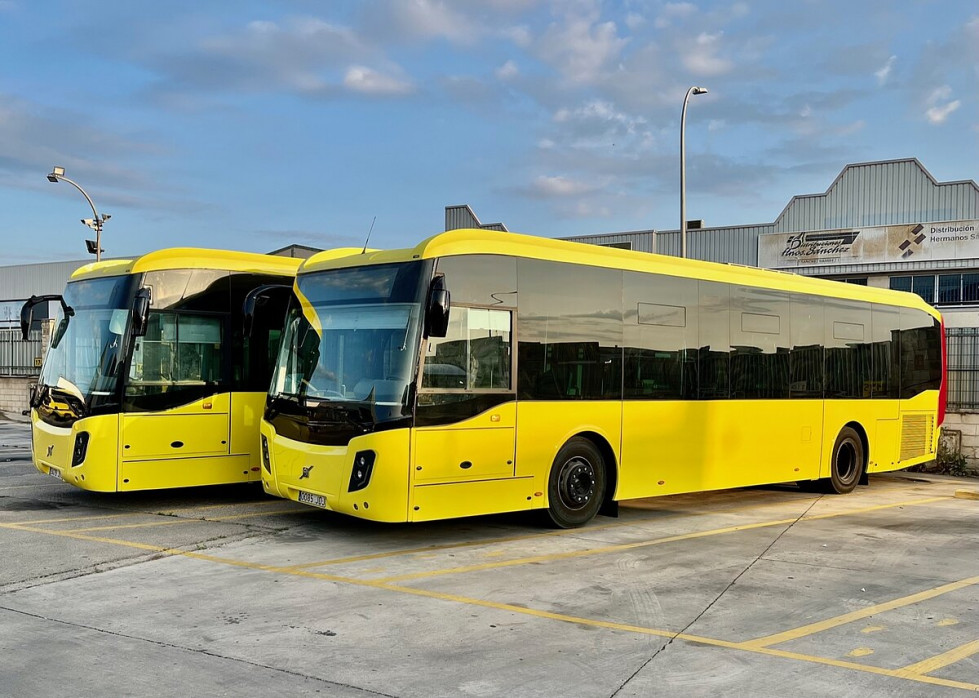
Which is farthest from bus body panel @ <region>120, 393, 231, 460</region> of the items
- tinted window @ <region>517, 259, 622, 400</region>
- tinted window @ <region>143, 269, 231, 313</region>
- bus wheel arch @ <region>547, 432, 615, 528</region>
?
bus wheel arch @ <region>547, 432, 615, 528</region>

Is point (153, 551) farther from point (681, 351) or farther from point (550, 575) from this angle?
point (681, 351)

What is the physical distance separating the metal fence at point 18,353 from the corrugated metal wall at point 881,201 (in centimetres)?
2773

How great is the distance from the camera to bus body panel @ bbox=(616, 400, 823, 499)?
432 inches

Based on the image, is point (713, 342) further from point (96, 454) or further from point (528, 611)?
point (96, 454)

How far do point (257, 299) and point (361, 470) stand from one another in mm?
3355

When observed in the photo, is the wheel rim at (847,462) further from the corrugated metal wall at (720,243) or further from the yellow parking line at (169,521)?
the corrugated metal wall at (720,243)

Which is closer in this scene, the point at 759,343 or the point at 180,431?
the point at 180,431

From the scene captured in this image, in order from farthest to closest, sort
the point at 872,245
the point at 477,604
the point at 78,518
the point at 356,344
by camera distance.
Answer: the point at 872,245
the point at 78,518
the point at 356,344
the point at 477,604

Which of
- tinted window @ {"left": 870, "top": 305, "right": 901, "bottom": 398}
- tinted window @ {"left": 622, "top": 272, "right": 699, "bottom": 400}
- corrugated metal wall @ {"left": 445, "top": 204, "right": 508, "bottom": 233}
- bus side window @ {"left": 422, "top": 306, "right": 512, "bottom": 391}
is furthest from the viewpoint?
corrugated metal wall @ {"left": 445, "top": 204, "right": 508, "bottom": 233}

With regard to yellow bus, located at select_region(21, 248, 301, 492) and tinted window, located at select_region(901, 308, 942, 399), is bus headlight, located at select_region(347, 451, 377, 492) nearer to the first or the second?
yellow bus, located at select_region(21, 248, 301, 492)

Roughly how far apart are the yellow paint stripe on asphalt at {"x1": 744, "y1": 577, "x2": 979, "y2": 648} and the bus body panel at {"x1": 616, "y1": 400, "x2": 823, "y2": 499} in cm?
370

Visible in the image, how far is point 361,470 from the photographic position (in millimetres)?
8836

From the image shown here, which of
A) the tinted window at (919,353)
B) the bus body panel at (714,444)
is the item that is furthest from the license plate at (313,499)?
the tinted window at (919,353)

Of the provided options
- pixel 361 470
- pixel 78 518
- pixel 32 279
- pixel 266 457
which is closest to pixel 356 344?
pixel 361 470
